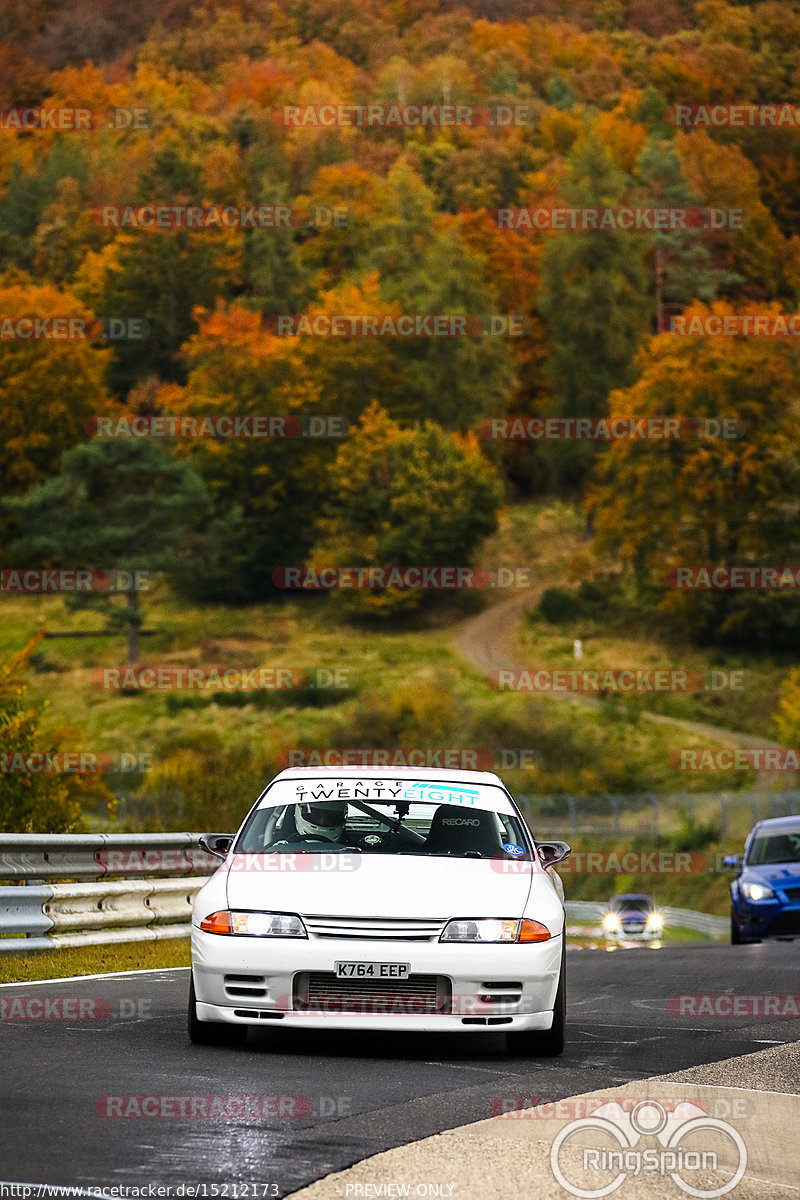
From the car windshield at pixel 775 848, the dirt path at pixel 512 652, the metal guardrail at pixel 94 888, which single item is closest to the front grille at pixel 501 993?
the metal guardrail at pixel 94 888

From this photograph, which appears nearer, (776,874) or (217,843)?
(217,843)

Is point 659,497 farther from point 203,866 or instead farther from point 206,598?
point 203,866

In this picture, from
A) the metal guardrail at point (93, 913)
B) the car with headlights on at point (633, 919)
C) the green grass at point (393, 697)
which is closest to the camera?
the metal guardrail at point (93, 913)

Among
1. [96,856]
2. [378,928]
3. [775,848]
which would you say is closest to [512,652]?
[775,848]

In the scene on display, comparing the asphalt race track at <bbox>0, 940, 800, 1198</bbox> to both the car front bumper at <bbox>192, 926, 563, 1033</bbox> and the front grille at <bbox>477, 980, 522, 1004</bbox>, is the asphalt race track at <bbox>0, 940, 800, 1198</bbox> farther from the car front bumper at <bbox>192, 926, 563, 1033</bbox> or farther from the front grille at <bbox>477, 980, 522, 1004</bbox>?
the front grille at <bbox>477, 980, 522, 1004</bbox>

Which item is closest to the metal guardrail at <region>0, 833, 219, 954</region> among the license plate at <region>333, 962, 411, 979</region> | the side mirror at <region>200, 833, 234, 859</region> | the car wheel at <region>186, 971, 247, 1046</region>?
the side mirror at <region>200, 833, 234, 859</region>

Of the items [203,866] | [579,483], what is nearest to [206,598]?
[579,483]

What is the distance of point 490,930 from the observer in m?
8.88

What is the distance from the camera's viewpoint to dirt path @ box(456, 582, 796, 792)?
77500 millimetres

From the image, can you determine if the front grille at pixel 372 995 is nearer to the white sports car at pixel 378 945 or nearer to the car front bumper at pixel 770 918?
the white sports car at pixel 378 945

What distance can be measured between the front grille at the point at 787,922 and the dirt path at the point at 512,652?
4628 cm

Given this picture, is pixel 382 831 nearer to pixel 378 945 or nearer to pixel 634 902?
pixel 378 945

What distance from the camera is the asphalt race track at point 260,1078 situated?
6.21 m

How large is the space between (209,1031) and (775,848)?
14478 mm
